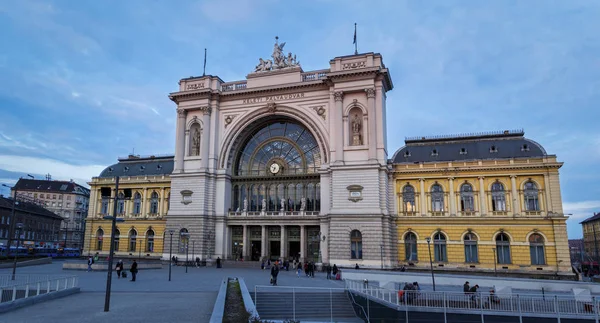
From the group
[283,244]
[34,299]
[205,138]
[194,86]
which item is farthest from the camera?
[194,86]

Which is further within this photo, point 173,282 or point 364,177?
point 364,177

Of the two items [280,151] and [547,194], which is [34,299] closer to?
[280,151]

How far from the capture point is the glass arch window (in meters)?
52.6

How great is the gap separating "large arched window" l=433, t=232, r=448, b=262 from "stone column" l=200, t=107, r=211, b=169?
29737 mm

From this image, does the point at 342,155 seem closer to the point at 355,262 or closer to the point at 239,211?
the point at 355,262

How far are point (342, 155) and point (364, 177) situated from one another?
12.4 feet

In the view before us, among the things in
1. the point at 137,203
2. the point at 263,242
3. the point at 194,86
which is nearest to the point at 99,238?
the point at 137,203

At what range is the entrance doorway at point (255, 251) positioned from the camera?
5312 centimetres

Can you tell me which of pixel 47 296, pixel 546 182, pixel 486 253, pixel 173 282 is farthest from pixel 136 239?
pixel 546 182

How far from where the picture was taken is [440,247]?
4600 cm

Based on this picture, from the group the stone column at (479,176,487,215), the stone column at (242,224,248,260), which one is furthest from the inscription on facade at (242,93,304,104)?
the stone column at (479,176,487,215)

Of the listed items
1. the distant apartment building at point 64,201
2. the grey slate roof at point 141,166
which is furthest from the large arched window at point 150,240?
the distant apartment building at point 64,201

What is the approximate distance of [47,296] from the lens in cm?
2045

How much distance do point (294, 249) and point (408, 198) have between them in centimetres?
1532
